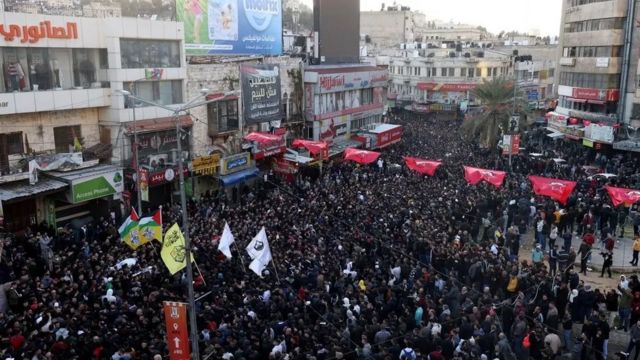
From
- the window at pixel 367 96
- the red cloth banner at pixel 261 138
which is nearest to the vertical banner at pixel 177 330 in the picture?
the red cloth banner at pixel 261 138

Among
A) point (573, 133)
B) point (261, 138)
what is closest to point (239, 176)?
point (261, 138)

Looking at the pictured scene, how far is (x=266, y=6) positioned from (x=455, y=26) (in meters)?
107

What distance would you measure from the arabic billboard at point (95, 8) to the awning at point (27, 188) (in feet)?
23.2

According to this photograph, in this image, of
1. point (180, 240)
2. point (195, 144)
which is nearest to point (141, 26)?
point (195, 144)

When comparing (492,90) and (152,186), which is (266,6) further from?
(492,90)

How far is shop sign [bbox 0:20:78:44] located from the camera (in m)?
23.2

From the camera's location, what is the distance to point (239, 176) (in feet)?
108

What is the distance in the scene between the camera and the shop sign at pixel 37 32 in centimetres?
2319

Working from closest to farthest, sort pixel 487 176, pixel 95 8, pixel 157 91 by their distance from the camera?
1. pixel 487 176
2. pixel 95 8
3. pixel 157 91

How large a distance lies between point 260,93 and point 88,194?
541 inches

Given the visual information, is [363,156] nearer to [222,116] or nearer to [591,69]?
[222,116]

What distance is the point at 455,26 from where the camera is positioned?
138m

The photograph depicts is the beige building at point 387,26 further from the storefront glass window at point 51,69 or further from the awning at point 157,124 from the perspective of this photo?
the storefront glass window at point 51,69

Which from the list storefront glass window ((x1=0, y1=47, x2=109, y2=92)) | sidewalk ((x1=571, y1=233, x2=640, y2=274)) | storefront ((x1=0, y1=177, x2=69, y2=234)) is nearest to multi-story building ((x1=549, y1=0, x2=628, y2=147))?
sidewalk ((x1=571, y1=233, x2=640, y2=274))
